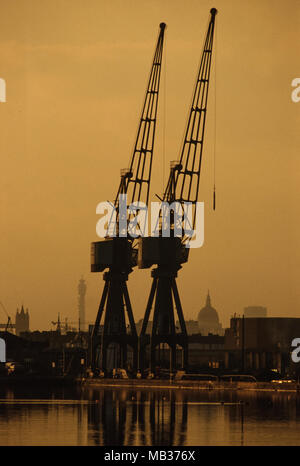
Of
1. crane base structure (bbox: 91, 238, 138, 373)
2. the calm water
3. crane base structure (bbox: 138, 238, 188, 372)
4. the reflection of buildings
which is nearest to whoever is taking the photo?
the reflection of buildings

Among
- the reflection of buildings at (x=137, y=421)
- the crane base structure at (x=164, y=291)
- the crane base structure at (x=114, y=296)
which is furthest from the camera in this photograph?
the crane base structure at (x=114, y=296)

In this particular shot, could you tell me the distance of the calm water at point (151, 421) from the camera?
179ft

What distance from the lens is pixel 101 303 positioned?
14638 cm

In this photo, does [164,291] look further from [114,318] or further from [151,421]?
[151,421]

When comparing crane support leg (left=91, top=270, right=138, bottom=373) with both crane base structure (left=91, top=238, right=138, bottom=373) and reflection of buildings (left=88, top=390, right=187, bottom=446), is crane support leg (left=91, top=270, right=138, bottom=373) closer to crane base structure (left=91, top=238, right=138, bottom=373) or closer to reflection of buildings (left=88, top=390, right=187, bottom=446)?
crane base structure (left=91, top=238, right=138, bottom=373)

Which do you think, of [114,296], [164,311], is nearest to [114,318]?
[114,296]

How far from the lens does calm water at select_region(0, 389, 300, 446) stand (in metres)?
54.7

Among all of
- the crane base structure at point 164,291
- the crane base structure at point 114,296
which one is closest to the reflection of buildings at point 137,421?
the crane base structure at point 164,291

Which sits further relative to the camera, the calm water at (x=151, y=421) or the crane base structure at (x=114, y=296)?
the crane base structure at (x=114, y=296)

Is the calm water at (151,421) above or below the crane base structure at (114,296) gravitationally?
below

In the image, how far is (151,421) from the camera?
6650 cm

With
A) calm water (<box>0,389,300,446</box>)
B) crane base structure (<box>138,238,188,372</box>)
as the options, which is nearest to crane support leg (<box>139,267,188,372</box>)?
crane base structure (<box>138,238,188,372</box>)

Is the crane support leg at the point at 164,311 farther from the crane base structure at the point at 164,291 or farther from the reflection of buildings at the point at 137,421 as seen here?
the reflection of buildings at the point at 137,421
